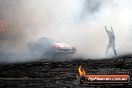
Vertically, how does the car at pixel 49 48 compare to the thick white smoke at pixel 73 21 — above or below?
below

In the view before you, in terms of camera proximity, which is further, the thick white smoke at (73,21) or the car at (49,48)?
the thick white smoke at (73,21)

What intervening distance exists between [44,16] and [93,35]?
6.55 m

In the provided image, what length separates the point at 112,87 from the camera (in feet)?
50.2

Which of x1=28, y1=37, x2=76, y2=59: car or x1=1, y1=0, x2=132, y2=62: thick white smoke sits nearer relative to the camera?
x1=28, y1=37, x2=76, y2=59: car

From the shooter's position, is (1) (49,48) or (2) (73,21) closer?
(1) (49,48)

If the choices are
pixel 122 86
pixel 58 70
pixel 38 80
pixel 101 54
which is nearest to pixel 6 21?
pixel 101 54

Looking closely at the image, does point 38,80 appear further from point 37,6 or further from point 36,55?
point 37,6

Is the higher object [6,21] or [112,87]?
[6,21]

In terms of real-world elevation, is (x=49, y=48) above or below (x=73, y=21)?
below

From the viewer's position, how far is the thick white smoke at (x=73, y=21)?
122 ft

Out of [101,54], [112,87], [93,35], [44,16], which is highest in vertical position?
[44,16]

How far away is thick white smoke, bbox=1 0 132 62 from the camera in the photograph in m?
37.1

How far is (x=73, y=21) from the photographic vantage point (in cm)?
4166

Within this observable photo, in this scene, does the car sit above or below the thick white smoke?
below
